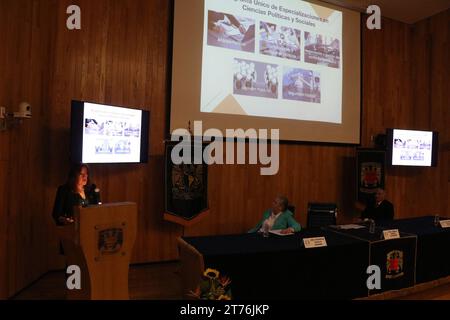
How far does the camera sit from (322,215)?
4.08 m

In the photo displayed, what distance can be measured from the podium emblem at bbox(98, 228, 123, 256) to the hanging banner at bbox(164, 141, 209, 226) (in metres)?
1.58

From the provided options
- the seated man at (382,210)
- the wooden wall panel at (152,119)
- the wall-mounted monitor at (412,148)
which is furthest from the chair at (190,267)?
the wall-mounted monitor at (412,148)

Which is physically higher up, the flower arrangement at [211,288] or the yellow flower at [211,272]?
the yellow flower at [211,272]

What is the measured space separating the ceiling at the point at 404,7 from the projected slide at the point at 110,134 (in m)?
3.72

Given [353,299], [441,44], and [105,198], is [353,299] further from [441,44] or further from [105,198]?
[441,44]

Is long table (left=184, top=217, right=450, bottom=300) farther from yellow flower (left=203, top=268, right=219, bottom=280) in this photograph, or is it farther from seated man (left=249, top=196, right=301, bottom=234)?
seated man (left=249, top=196, right=301, bottom=234)

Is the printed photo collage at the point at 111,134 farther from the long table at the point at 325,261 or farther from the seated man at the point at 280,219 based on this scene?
the seated man at the point at 280,219

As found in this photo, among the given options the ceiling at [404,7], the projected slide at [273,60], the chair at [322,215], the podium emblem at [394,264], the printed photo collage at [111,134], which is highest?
the ceiling at [404,7]

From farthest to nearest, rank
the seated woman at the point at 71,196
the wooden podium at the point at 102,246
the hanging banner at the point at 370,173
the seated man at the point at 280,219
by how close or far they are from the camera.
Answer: the hanging banner at the point at 370,173, the seated man at the point at 280,219, the seated woman at the point at 71,196, the wooden podium at the point at 102,246

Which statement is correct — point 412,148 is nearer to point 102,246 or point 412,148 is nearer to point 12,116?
point 102,246

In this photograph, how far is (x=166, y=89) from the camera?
424cm

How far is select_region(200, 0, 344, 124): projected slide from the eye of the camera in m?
4.38

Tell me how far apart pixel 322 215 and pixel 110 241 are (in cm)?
271

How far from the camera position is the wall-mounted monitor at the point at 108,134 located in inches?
128
